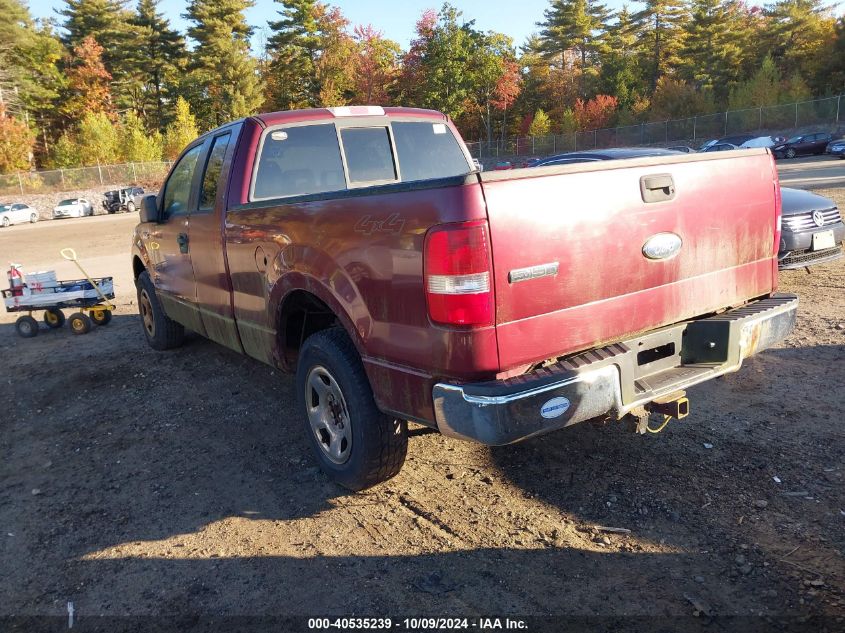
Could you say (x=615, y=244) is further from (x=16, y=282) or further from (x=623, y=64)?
(x=623, y=64)

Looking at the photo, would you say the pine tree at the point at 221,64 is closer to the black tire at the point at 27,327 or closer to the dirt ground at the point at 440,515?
the black tire at the point at 27,327

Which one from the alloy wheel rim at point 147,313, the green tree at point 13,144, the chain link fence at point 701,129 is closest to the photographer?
the alloy wheel rim at point 147,313

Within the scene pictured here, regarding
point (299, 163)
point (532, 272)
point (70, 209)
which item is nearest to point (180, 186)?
point (299, 163)

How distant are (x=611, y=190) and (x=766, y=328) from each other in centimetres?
130

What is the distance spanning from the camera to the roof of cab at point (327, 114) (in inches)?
177

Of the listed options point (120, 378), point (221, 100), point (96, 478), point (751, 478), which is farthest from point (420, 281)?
point (221, 100)

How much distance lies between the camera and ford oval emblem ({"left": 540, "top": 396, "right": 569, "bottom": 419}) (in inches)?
108

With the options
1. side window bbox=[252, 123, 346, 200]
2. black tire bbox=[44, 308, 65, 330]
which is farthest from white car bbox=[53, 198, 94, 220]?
side window bbox=[252, 123, 346, 200]

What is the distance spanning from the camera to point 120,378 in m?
6.05

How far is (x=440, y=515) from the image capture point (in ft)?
11.2

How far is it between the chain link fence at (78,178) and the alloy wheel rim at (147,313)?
40.6 m

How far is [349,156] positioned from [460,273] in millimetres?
2446

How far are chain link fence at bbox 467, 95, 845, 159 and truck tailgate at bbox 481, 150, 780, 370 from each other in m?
45.5

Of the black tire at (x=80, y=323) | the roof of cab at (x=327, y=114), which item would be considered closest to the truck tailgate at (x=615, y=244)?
the roof of cab at (x=327, y=114)
